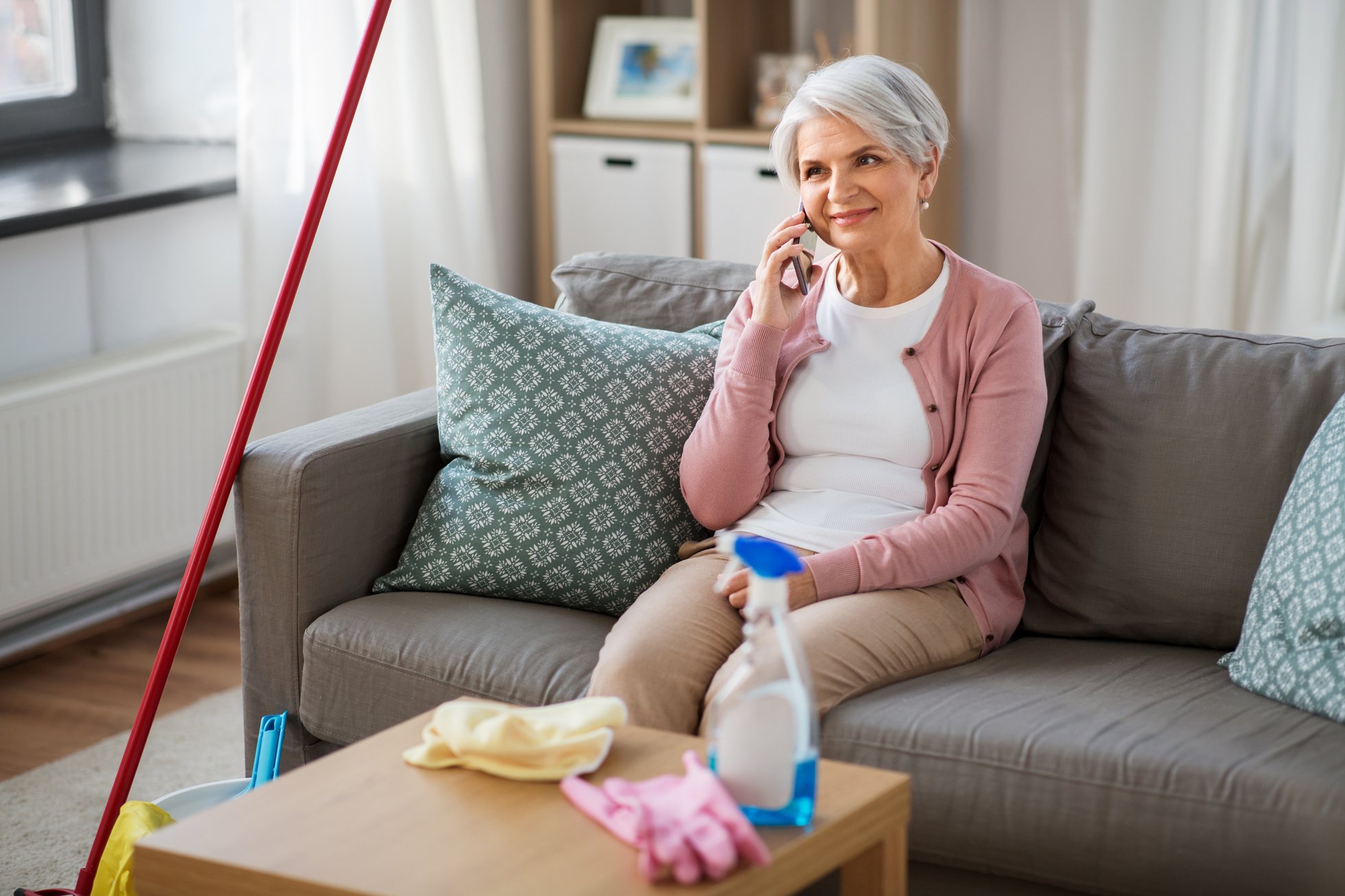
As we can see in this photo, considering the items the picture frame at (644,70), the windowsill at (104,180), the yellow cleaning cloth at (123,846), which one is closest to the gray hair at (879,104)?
the yellow cleaning cloth at (123,846)

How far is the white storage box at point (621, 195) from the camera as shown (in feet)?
11.5

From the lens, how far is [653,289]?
2.31m

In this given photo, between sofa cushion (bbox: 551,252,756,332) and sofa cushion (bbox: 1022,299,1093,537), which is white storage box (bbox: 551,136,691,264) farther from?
sofa cushion (bbox: 1022,299,1093,537)

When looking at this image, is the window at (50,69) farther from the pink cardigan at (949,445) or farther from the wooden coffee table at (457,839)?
the wooden coffee table at (457,839)

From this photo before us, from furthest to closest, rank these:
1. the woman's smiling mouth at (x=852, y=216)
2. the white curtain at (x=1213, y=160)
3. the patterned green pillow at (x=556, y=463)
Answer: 1. the white curtain at (x=1213, y=160)
2. the patterned green pillow at (x=556, y=463)
3. the woman's smiling mouth at (x=852, y=216)

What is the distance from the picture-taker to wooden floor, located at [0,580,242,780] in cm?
258

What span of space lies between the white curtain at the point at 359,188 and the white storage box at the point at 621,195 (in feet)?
0.61

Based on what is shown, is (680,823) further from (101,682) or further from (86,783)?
(101,682)

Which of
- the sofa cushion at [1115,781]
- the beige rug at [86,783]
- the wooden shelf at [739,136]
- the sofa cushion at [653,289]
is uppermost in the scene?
the wooden shelf at [739,136]

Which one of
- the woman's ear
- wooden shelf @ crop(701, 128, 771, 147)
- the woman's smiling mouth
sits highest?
wooden shelf @ crop(701, 128, 771, 147)

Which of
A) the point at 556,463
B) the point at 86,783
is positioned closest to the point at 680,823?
the point at 556,463

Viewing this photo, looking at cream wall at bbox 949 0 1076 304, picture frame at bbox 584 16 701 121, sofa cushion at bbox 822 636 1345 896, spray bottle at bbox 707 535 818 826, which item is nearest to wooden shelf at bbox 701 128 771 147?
picture frame at bbox 584 16 701 121

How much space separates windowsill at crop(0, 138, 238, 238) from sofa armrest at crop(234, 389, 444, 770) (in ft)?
3.43

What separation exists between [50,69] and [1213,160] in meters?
2.44
